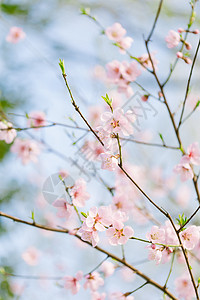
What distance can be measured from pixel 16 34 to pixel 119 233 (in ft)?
6.74

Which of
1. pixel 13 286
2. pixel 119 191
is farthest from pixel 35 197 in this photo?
pixel 119 191

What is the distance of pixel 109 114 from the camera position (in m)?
1.16

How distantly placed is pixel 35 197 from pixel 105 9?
3.18 metres

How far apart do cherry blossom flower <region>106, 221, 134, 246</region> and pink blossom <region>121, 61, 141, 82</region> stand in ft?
2.90

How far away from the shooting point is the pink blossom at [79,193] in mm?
1396

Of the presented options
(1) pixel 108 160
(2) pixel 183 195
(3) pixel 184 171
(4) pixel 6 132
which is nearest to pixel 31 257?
(2) pixel 183 195

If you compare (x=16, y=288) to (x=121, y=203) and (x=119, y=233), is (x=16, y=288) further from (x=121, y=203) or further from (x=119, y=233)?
(x=119, y=233)

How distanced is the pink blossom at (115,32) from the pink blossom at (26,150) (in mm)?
A: 776

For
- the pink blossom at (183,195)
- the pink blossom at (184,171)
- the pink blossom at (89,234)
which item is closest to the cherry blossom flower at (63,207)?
the pink blossom at (89,234)

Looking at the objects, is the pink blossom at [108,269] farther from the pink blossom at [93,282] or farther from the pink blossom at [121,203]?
the pink blossom at [121,203]

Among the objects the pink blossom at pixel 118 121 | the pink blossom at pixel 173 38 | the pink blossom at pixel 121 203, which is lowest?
the pink blossom at pixel 118 121

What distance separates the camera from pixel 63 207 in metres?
1.42

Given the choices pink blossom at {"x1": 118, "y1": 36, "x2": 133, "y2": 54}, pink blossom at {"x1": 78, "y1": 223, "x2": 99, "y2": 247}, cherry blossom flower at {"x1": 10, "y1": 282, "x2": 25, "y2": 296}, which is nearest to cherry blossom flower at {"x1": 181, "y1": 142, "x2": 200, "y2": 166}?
pink blossom at {"x1": 78, "y1": 223, "x2": 99, "y2": 247}

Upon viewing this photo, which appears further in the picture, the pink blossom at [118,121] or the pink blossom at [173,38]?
the pink blossom at [173,38]
